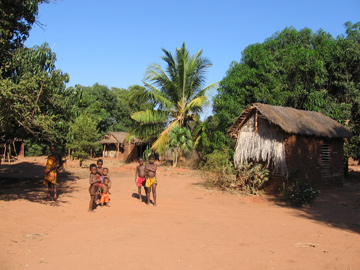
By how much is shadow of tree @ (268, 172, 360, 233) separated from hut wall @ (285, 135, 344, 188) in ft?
Answer: 2.54

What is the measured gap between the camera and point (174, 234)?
6324mm

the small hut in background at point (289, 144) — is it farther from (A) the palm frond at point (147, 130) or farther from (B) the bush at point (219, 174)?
(A) the palm frond at point (147, 130)

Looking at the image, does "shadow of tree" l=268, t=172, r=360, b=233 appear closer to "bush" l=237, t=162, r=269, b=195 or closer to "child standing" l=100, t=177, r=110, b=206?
"bush" l=237, t=162, r=269, b=195

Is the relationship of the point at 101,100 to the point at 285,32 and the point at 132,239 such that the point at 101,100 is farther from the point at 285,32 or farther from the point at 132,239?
the point at 132,239

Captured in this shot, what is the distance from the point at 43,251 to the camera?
5.01m

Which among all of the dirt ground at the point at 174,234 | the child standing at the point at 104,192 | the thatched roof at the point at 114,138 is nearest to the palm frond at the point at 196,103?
the thatched roof at the point at 114,138

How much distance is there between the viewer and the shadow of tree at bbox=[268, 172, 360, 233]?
8.06 meters

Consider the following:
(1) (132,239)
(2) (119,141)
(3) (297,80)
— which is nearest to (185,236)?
(1) (132,239)

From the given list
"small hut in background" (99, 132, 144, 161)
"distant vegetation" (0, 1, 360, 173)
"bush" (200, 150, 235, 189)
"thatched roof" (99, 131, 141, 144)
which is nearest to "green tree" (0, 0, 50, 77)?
"distant vegetation" (0, 1, 360, 173)

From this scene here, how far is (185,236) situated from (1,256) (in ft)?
10.7

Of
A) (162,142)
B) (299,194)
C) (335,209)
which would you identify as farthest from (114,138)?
(335,209)

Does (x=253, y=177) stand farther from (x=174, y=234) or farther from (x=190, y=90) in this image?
(x=190, y=90)

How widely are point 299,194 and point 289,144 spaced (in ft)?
7.33

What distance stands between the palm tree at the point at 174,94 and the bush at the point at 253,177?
1084cm
